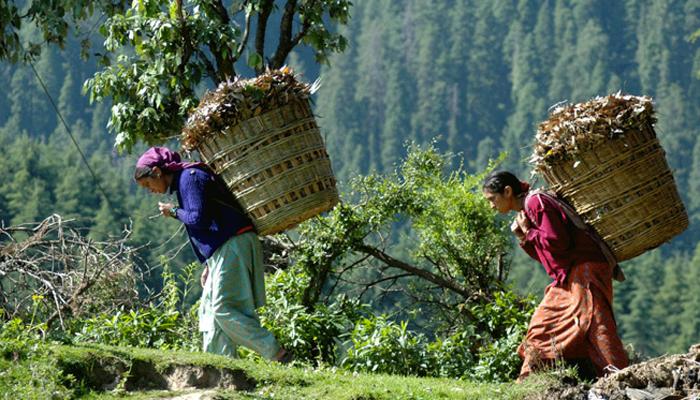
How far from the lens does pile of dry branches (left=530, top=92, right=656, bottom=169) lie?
639 centimetres

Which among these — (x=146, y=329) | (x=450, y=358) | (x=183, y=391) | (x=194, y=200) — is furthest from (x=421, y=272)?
(x=183, y=391)

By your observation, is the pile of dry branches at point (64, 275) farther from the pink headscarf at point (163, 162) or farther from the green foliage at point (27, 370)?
the green foliage at point (27, 370)

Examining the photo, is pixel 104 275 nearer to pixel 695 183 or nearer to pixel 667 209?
pixel 667 209

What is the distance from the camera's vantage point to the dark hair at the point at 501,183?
21.8ft

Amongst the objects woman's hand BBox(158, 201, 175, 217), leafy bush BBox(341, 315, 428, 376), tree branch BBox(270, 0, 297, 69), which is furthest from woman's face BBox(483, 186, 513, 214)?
tree branch BBox(270, 0, 297, 69)

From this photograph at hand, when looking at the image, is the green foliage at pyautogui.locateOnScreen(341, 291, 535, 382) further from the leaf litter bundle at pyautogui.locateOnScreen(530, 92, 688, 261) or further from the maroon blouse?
the leaf litter bundle at pyautogui.locateOnScreen(530, 92, 688, 261)

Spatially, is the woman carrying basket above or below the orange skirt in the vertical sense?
above

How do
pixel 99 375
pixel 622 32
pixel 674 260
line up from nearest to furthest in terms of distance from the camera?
pixel 99 375, pixel 674 260, pixel 622 32

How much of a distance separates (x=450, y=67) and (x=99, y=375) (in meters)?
133

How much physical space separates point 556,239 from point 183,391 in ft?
6.83

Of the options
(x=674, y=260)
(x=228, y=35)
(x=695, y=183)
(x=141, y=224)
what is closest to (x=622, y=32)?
(x=695, y=183)

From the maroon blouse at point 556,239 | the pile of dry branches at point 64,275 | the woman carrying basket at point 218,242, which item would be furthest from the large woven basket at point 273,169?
the pile of dry branches at point 64,275

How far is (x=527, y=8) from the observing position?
137 metres

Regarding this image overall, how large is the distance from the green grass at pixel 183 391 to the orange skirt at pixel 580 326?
0.43 meters
